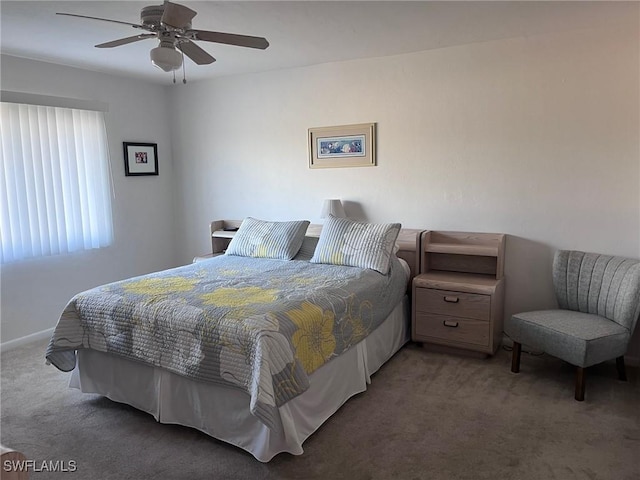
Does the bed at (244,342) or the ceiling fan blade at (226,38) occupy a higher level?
the ceiling fan blade at (226,38)

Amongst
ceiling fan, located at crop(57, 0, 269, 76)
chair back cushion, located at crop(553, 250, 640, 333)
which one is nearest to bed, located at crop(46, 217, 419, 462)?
chair back cushion, located at crop(553, 250, 640, 333)

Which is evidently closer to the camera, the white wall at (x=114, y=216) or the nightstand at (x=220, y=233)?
the white wall at (x=114, y=216)

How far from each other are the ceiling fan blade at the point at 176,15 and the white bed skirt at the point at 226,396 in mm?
1760

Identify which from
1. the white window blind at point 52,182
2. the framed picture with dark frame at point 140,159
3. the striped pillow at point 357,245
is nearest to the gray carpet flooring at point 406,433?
the striped pillow at point 357,245

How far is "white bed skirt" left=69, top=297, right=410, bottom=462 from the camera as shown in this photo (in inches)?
91.0

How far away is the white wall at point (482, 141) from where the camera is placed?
3273 millimetres

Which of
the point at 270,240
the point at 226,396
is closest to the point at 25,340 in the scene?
the point at 270,240

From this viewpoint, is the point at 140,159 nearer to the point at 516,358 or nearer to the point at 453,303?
the point at 453,303

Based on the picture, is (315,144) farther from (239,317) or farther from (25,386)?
(25,386)

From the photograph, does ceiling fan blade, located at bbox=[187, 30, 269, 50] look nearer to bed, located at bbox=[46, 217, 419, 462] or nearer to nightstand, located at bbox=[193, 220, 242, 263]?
bed, located at bbox=[46, 217, 419, 462]

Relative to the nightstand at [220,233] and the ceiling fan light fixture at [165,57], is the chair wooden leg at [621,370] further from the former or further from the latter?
the nightstand at [220,233]

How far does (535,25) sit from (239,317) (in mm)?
2727

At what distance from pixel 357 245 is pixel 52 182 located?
2.68 m

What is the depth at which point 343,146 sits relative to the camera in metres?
4.25
